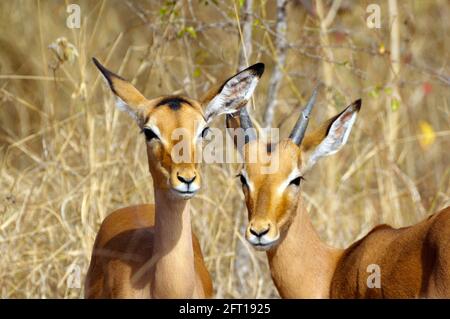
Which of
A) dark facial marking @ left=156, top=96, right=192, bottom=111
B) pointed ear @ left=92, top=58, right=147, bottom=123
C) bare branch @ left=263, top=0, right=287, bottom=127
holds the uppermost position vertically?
bare branch @ left=263, top=0, right=287, bottom=127

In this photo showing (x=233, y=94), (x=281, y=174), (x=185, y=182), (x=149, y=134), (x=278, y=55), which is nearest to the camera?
(x=185, y=182)

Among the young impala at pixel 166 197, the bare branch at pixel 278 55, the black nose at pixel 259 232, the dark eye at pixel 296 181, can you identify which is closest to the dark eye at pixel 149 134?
the young impala at pixel 166 197

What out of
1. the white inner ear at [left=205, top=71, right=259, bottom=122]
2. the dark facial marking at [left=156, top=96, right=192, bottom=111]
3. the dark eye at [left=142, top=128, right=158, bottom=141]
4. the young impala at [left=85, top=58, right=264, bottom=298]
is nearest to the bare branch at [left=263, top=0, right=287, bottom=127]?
the white inner ear at [left=205, top=71, right=259, bottom=122]

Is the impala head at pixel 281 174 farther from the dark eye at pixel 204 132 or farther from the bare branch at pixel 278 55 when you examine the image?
the bare branch at pixel 278 55

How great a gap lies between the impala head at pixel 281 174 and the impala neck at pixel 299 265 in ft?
0.37

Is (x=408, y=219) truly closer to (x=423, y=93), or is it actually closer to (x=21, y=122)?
(x=423, y=93)

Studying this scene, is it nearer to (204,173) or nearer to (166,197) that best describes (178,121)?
(166,197)

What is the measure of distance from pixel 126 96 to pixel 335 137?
1264mm

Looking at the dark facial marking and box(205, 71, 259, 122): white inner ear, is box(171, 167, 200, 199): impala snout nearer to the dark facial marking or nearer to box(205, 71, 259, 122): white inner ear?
the dark facial marking

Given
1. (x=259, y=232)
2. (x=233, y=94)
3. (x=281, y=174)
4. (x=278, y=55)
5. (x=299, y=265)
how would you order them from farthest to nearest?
(x=278, y=55) → (x=299, y=265) → (x=233, y=94) → (x=281, y=174) → (x=259, y=232)

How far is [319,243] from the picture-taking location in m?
6.61

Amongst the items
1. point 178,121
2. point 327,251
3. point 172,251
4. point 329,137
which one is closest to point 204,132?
point 178,121

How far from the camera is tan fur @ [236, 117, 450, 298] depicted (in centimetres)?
588
